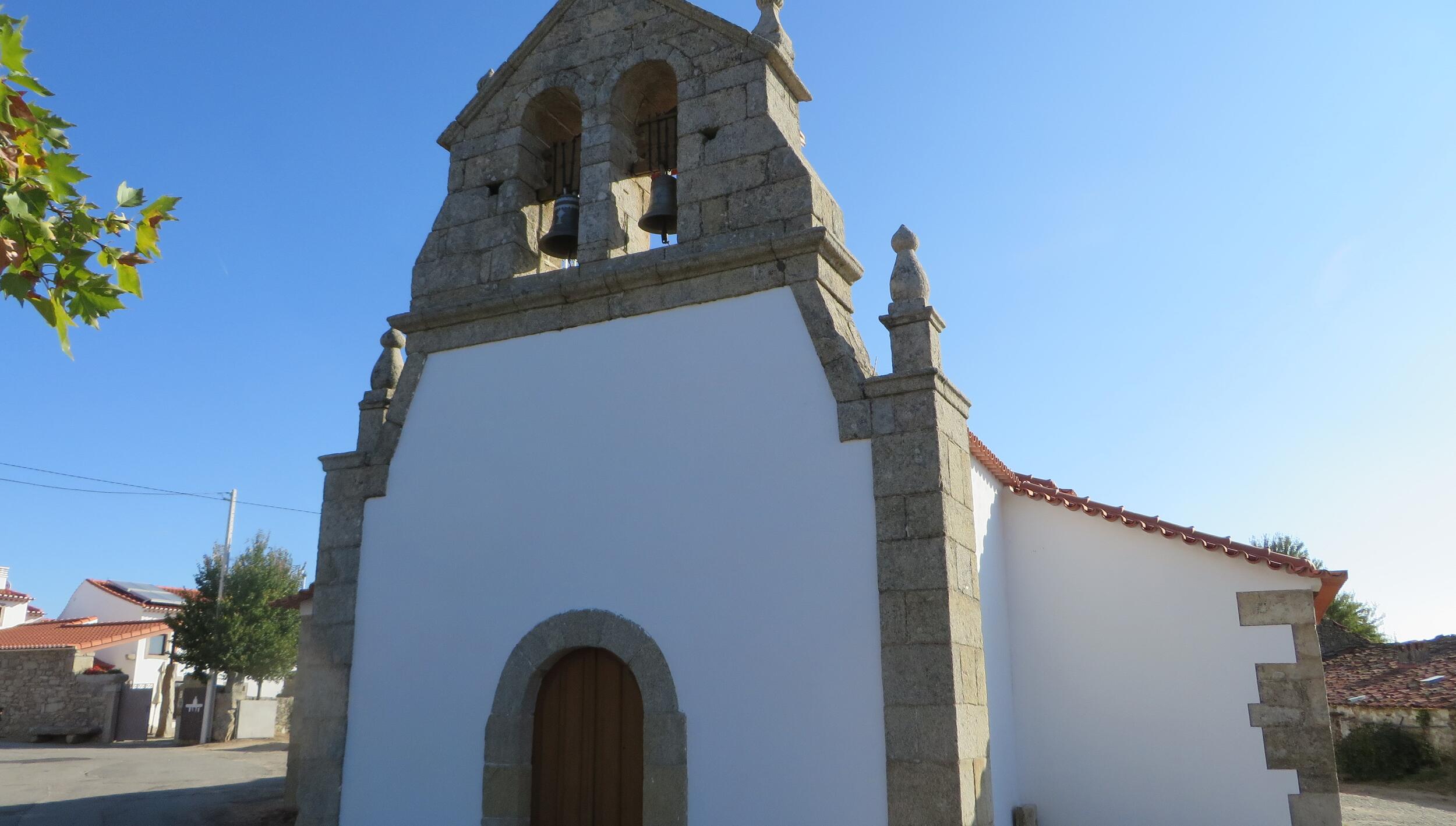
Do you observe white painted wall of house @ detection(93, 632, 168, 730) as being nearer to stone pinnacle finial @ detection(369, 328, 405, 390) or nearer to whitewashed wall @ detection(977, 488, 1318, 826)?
stone pinnacle finial @ detection(369, 328, 405, 390)

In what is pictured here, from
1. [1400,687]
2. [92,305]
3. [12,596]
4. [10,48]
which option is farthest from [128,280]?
[12,596]

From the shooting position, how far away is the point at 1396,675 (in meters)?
13.8

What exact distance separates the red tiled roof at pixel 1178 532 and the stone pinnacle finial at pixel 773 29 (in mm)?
2869

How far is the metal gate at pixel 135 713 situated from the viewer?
21328 millimetres

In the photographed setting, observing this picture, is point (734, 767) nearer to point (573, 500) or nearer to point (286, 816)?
point (573, 500)

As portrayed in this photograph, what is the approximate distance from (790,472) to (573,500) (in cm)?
144

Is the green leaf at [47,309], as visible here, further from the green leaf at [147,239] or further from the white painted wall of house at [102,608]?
the white painted wall of house at [102,608]

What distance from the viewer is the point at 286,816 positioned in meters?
7.97

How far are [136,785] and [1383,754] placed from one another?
1436 cm

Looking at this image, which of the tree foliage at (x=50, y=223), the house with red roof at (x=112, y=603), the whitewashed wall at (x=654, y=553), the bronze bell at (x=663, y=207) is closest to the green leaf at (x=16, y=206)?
the tree foliage at (x=50, y=223)

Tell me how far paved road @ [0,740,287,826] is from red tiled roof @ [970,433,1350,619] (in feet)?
21.1

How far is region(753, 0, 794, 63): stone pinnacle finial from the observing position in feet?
21.1

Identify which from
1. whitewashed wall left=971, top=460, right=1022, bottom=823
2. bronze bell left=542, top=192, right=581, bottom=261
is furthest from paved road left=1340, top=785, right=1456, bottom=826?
bronze bell left=542, top=192, right=581, bottom=261

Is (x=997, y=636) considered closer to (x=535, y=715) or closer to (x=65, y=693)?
(x=535, y=715)
